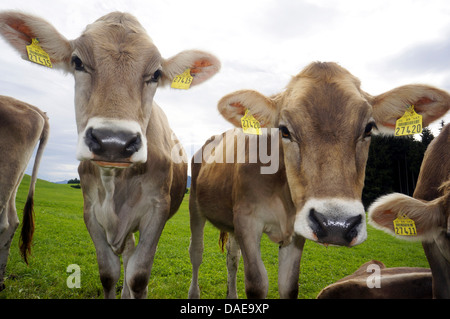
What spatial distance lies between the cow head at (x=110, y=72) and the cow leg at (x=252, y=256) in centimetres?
138

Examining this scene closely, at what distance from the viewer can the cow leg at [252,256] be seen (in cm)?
299

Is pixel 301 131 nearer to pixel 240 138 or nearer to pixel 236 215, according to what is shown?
pixel 236 215

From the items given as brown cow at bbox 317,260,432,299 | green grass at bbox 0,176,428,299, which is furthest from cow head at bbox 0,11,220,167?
green grass at bbox 0,176,428,299

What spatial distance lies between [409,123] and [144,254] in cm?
289

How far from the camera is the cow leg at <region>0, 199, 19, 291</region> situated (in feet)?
→ 13.7

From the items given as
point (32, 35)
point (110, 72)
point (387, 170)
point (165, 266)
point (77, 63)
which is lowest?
point (165, 266)

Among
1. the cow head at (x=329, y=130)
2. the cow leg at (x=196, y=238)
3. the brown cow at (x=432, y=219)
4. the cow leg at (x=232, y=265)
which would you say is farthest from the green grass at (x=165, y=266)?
the cow head at (x=329, y=130)

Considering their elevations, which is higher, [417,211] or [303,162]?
[303,162]

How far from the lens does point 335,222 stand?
1.86 m

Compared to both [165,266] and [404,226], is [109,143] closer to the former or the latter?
[404,226]

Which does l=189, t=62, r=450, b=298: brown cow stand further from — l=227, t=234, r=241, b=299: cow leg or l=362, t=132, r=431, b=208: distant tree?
l=362, t=132, r=431, b=208: distant tree

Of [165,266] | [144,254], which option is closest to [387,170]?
[165,266]

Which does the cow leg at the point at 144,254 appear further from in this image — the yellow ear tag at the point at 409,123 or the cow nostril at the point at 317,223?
the yellow ear tag at the point at 409,123
